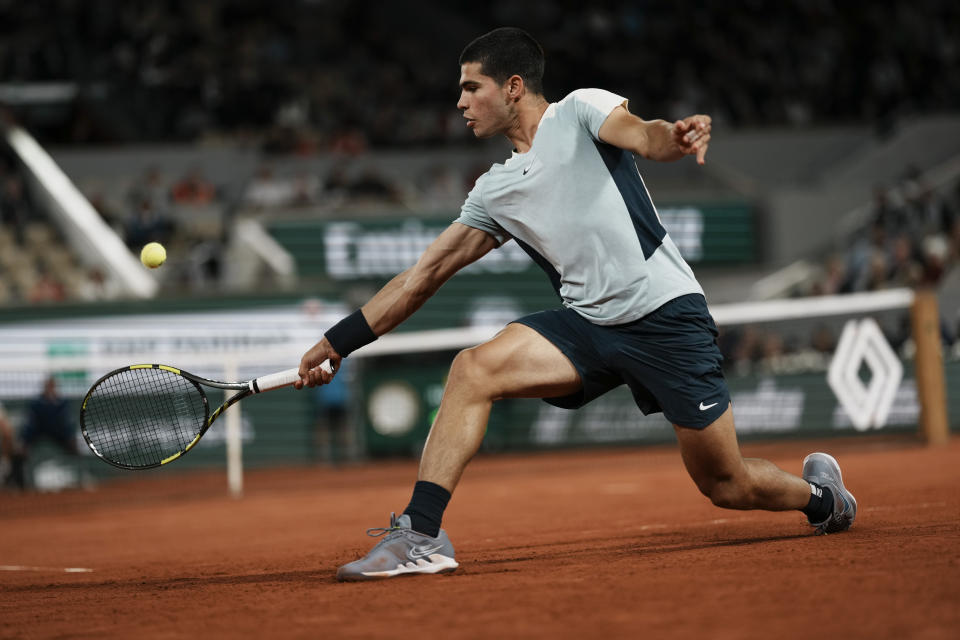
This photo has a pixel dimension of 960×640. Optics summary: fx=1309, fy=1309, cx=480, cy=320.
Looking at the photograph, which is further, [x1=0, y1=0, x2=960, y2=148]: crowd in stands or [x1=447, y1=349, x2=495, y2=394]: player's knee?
[x1=0, y1=0, x2=960, y2=148]: crowd in stands

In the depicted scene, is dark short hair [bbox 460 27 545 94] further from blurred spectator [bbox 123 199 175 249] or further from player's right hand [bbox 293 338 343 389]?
blurred spectator [bbox 123 199 175 249]

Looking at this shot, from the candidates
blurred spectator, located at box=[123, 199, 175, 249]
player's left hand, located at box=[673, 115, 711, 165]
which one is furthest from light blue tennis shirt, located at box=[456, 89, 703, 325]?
blurred spectator, located at box=[123, 199, 175, 249]

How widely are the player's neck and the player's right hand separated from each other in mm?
1151

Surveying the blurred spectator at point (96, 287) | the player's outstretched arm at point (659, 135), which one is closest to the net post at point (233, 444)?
the blurred spectator at point (96, 287)

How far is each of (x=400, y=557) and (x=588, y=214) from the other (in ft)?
4.96

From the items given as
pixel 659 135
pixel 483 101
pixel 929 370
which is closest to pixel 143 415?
pixel 483 101

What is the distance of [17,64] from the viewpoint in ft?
71.8

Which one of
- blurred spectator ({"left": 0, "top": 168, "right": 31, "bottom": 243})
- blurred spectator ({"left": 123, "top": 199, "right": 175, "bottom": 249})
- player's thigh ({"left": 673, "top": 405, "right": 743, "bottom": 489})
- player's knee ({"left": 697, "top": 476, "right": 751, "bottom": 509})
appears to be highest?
blurred spectator ({"left": 0, "top": 168, "right": 31, "bottom": 243})

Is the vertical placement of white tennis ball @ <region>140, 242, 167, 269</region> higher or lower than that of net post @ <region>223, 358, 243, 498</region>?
higher

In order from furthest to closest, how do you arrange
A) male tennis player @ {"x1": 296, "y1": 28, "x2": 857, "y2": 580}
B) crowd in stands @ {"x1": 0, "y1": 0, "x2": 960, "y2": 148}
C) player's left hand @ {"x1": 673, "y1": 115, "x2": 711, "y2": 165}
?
crowd in stands @ {"x1": 0, "y1": 0, "x2": 960, "y2": 148} < male tennis player @ {"x1": 296, "y1": 28, "x2": 857, "y2": 580} < player's left hand @ {"x1": 673, "y1": 115, "x2": 711, "y2": 165}

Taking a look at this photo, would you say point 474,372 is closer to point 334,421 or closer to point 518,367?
point 518,367

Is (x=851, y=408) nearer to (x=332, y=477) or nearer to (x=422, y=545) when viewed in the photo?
(x=332, y=477)

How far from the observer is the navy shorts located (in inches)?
207

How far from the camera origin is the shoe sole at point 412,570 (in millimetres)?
5000
